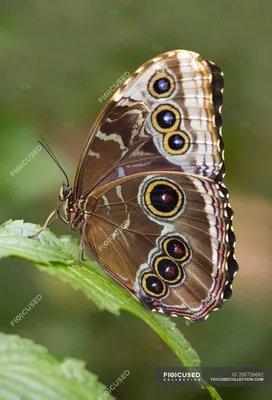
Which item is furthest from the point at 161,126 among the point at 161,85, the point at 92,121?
the point at 92,121

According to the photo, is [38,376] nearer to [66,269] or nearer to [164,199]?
[66,269]

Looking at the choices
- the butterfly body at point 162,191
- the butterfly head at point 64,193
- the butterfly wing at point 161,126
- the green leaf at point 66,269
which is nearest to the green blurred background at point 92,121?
the butterfly head at point 64,193

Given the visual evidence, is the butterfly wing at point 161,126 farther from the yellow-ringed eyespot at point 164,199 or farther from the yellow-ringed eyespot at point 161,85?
the yellow-ringed eyespot at point 164,199

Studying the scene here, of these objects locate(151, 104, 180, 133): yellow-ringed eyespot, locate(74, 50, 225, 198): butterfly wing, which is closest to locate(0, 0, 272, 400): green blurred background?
locate(74, 50, 225, 198): butterfly wing

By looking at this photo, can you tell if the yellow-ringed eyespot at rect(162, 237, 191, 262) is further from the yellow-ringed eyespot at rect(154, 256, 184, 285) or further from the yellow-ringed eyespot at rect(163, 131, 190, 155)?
the yellow-ringed eyespot at rect(163, 131, 190, 155)

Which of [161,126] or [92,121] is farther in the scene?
[92,121]

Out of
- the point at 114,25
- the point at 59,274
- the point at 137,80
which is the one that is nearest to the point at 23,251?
the point at 59,274

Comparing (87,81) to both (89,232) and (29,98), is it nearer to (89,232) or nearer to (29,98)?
(29,98)
